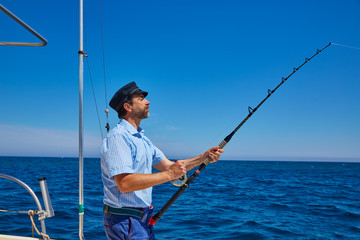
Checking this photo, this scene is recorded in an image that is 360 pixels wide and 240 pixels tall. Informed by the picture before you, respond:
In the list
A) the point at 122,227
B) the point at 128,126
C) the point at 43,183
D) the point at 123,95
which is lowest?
the point at 122,227

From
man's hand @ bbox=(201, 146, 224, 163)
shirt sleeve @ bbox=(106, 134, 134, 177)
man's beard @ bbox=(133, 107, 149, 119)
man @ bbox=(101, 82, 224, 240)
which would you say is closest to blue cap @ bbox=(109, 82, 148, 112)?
man @ bbox=(101, 82, 224, 240)

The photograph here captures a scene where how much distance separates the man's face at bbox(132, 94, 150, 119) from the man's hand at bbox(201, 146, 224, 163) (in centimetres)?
70

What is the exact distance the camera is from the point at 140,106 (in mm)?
2385

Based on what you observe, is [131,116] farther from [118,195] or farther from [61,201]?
[61,201]

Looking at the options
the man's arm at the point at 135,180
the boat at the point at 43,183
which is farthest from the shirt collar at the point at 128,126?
the boat at the point at 43,183

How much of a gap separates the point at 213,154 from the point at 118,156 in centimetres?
103

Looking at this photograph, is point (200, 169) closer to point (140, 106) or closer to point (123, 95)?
point (140, 106)

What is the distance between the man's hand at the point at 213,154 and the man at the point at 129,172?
0.61 meters

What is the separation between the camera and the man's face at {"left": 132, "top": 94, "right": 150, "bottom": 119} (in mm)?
Answer: 2365

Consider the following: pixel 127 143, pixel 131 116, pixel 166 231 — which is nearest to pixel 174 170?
pixel 127 143

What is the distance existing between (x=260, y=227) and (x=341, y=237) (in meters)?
2.04

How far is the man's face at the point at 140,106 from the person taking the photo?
2365mm

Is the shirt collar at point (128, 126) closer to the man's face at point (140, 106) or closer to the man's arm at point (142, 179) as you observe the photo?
the man's face at point (140, 106)

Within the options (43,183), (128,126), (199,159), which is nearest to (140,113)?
(128,126)
